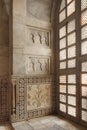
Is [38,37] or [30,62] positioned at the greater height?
[38,37]

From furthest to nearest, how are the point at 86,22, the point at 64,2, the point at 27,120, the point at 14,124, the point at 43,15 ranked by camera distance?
1. the point at 43,15
2. the point at 64,2
3. the point at 27,120
4. the point at 14,124
5. the point at 86,22

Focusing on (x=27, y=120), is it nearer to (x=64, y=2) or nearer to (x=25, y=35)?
(x=25, y=35)

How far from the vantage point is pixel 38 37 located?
4.00m

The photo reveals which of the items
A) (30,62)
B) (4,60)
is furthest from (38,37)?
(4,60)

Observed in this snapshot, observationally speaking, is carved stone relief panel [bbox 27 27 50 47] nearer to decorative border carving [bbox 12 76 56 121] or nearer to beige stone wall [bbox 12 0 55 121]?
beige stone wall [bbox 12 0 55 121]

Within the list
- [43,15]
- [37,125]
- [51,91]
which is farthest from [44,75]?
[43,15]

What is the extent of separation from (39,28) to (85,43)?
1371 millimetres

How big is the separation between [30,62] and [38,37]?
0.65 meters

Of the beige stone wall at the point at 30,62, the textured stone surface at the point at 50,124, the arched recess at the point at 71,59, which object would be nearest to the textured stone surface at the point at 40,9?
the beige stone wall at the point at 30,62

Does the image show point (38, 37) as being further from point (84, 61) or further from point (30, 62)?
point (84, 61)

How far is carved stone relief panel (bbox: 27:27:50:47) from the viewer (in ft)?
12.7

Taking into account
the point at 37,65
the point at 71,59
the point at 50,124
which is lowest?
the point at 50,124

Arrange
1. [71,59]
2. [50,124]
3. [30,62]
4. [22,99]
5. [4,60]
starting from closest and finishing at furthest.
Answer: [50,124]
[71,59]
[22,99]
[30,62]
[4,60]

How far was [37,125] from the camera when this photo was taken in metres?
3.20
